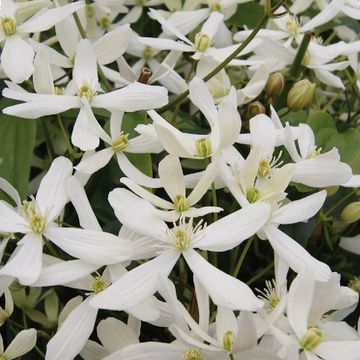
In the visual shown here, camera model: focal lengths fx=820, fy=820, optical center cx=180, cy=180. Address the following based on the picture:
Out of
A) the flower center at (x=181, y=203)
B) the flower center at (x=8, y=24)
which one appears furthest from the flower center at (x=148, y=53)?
the flower center at (x=181, y=203)

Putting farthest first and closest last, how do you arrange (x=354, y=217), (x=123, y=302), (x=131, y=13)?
(x=131, y=13) < (x=354, y=217) < (x=123, y=302)

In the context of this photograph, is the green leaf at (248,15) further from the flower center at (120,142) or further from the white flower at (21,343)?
the white flower at (21,343)

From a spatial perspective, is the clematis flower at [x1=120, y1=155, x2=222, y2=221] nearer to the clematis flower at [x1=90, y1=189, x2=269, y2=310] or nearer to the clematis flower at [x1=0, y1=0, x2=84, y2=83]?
the clematis flower at [x1=90, y1=189, x2=269, y2=310]

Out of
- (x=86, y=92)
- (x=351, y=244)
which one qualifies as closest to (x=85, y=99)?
(x=86, y=92)

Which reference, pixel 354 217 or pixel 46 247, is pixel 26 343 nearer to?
pixel 46 247

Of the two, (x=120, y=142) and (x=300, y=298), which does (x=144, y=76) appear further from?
(x=300, y=298)

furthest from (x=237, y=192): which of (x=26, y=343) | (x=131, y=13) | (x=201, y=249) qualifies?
(x=131, y=13)
